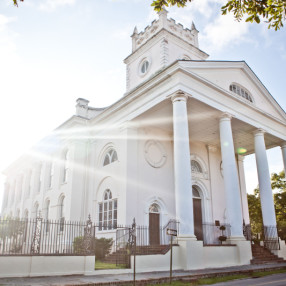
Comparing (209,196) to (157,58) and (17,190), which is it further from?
(17,190)

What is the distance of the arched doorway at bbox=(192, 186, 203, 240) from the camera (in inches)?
781

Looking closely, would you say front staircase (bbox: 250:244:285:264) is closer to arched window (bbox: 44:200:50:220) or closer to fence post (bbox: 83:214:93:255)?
fence post (bbox: 83:214:93:255)

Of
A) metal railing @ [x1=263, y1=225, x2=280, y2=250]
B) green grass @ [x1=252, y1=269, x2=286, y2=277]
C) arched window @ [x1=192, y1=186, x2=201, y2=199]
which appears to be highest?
arched window @ [x1=192, y1=186, x2=201, y2=199]

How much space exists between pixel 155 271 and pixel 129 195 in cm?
551

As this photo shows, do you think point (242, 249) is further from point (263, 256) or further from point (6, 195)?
point (6, 195)

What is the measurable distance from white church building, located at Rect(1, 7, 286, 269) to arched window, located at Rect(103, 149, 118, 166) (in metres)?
0.07

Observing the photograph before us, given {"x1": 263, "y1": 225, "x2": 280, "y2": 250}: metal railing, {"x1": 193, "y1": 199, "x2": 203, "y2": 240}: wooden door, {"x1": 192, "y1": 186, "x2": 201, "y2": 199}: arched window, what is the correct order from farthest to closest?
{"x1": 192, "y1": 186, "x2": 201, "y2": 199}: arched window → {"x1": 193, "y1": 199, "x2": 203, "y2": 240}: wooden door → {"x1": 263, "y1": 225, "x2": 280, "y2": 250}: metal railing

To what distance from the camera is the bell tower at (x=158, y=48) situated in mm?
A: 21500

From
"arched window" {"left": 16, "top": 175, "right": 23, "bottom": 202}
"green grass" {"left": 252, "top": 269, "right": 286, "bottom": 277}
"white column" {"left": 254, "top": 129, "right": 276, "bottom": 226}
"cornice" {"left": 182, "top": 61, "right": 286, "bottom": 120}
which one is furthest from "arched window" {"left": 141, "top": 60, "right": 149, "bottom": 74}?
"arched window" {"left": 16, "top": 175, "right": 23, "bottom": 202}

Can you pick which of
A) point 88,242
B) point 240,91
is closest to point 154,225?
point 88,242

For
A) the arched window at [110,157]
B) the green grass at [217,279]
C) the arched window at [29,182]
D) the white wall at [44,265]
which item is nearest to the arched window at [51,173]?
the arched window at [29,182]

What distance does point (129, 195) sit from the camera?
16516mm

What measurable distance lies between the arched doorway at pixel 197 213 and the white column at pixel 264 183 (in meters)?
4.05

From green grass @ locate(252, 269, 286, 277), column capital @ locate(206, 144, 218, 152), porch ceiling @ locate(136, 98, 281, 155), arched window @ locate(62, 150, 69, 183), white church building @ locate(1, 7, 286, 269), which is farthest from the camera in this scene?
column capital @ locate(206, 144, 218, 152)
